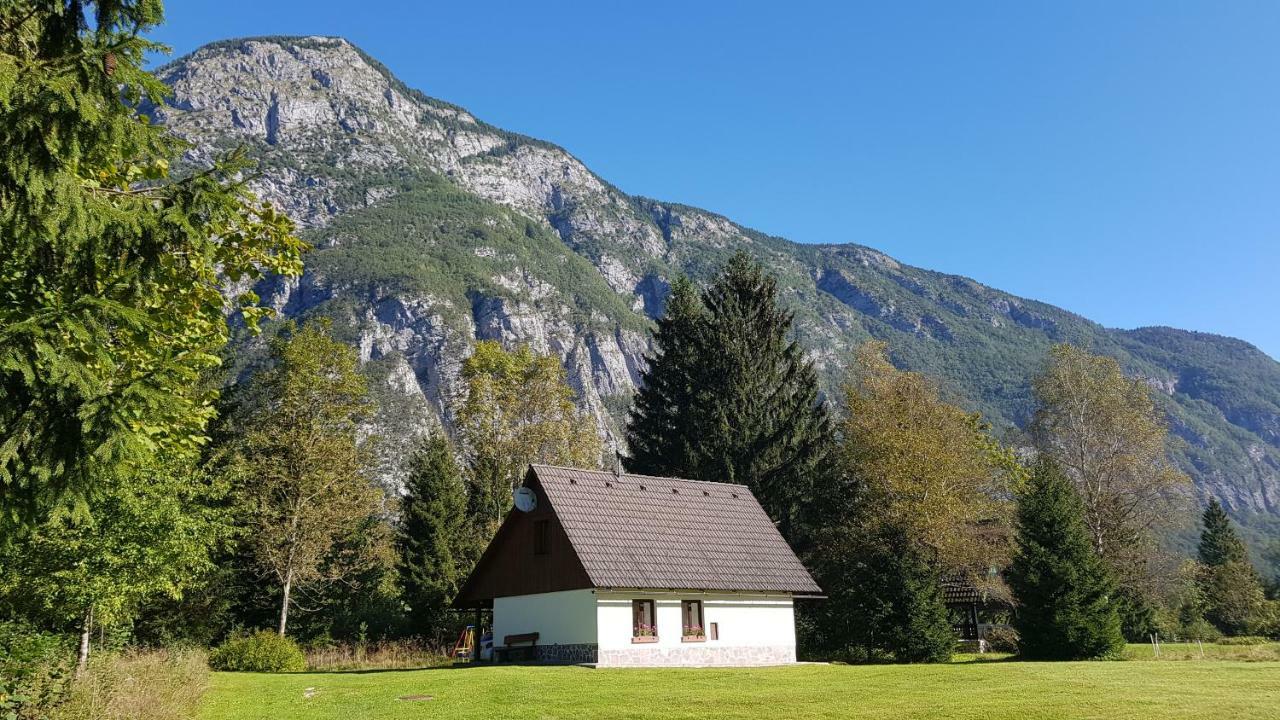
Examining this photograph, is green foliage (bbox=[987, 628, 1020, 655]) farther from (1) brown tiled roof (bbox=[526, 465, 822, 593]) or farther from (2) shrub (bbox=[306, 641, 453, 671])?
A: (2) shrub (bbox=[306, 641, 453, 671])

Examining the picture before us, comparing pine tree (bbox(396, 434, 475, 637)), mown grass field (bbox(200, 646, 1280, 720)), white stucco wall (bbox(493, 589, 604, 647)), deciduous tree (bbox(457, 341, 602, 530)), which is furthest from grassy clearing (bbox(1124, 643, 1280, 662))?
pine tree (bbox(396, 434, 475, 637))

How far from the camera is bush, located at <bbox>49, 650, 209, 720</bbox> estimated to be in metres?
12.0

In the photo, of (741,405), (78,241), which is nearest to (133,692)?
(78,241)

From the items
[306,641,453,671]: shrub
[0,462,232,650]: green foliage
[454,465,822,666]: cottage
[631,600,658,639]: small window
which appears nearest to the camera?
[0,462,232,650]: green foliage

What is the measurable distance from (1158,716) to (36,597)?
21.8m

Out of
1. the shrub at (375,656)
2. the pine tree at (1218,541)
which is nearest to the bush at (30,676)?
the shrub at (375,656)

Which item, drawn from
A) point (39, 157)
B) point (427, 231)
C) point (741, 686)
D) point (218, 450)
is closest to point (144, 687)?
point (39, 157)

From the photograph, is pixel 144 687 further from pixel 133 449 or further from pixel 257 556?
pixel 257 556

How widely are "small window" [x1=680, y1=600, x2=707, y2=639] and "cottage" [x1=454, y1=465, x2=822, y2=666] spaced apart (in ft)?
0.11

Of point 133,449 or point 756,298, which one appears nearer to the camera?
point 133,449

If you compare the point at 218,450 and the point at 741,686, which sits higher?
the point at 218,450

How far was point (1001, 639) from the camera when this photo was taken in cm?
4069

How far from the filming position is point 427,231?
615 feet

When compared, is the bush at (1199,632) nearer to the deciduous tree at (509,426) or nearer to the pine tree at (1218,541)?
the pine tree at (1218,541)
